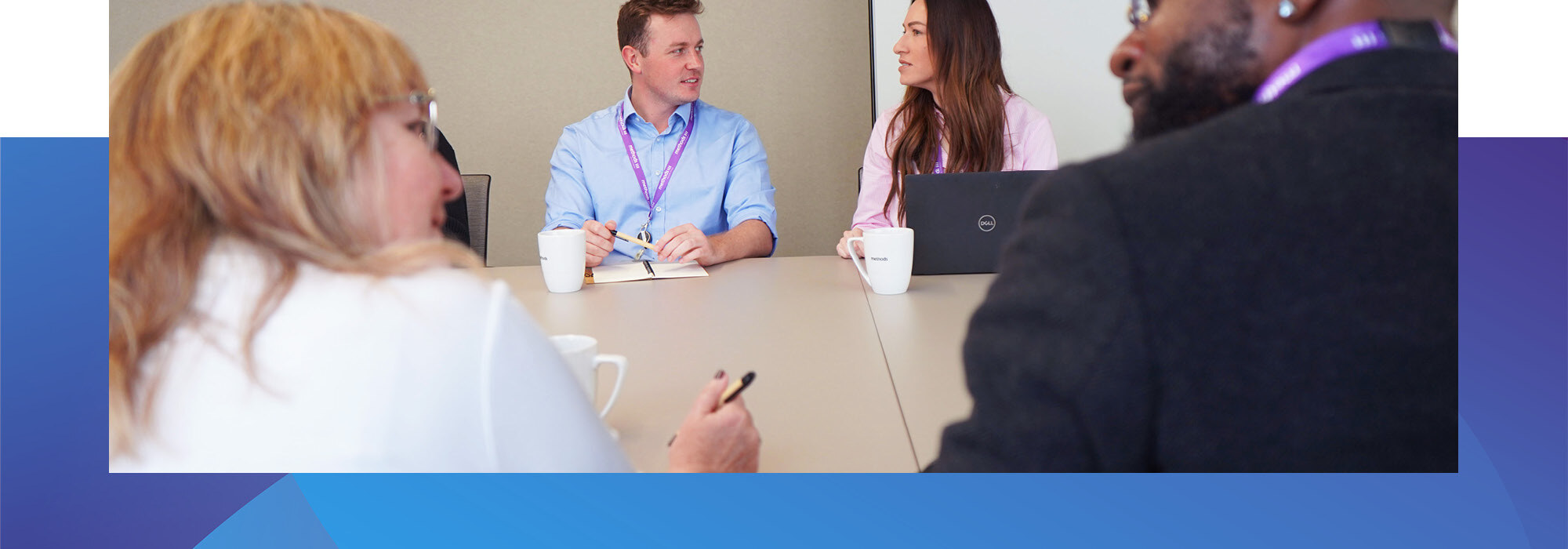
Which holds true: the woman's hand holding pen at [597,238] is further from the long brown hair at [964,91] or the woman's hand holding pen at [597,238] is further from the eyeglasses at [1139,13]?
the eyeglasses at [1139,13]

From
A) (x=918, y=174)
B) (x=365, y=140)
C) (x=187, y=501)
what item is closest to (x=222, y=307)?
(x=365, y=140)

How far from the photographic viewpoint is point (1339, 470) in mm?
592

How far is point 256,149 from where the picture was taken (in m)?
0.54

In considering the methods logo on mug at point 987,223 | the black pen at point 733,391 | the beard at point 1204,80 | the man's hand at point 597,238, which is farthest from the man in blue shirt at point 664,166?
the beard at point 1204,80

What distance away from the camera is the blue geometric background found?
61 centimetres

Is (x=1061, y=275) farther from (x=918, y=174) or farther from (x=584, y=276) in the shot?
(x=584, y=276)

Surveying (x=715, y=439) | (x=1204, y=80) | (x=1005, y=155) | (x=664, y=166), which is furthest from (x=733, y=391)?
(x=664, y=166)

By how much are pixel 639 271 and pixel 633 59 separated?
37 cm

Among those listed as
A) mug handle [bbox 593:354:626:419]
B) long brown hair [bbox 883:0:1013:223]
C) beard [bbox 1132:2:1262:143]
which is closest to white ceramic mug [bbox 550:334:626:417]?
mug handle [bbox 593:354:626:419]

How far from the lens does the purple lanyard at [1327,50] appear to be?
1.75ft

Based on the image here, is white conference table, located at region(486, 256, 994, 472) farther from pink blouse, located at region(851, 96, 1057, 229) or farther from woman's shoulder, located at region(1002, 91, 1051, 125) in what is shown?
woman's shoulder, located at region(1002, 91, 1051, 125)

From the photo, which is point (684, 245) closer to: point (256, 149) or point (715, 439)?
point (715, 439)

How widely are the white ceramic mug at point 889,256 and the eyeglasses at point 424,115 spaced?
28.6 inches

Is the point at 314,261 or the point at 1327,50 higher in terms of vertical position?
the point at 1327,50
